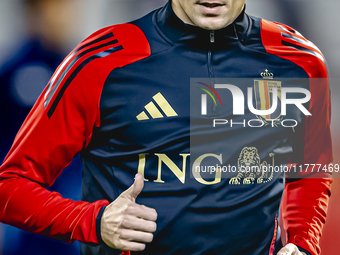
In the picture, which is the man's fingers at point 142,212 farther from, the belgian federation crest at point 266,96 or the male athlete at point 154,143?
the belgian federation crest at point 266,96

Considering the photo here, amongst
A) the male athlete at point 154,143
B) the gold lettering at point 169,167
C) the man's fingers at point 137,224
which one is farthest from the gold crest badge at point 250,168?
the man's fingers at point 137,224

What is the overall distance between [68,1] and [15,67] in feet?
0.84

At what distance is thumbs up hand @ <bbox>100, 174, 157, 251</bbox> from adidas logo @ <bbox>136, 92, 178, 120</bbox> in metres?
0.16

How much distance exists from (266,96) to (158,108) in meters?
0.28

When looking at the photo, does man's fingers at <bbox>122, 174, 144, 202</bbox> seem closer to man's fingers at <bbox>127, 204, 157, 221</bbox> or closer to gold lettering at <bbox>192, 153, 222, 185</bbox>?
man's fingers at <bbox>127, 204, 157, 221</bbox>

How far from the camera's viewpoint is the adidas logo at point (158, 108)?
0.83 m

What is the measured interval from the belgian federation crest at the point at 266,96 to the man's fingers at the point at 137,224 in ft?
1.22

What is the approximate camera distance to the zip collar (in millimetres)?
843

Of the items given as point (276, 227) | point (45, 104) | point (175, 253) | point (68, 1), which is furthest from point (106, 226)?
point (68, 1)

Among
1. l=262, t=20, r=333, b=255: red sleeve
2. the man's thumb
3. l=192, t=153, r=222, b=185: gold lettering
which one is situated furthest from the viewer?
l=262, t=20, r=333, b=255: red sleeve

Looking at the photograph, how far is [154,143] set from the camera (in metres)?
0.83

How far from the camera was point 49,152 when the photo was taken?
799 millimetres

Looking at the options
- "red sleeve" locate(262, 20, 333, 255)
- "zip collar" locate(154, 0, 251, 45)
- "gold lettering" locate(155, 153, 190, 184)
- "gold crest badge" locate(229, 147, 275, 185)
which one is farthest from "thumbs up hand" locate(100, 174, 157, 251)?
"red sleeve" locate(262, 20, 333, 255)

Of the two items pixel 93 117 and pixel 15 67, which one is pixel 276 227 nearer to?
pixel 93 117
